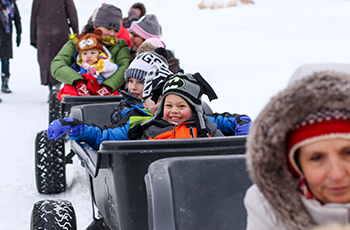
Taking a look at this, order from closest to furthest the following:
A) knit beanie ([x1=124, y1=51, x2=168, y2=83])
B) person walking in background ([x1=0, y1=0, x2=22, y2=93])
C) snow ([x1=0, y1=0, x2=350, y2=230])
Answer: knit beanie ([x1=124, y1=51, x2=168, y2=83]), snow ([x1=0, y1=0, x2=350, y2=230]), person walking in background ([x1=0, y1=0, x2=22, y2=93])

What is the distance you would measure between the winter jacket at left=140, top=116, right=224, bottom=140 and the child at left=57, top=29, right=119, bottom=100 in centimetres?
207

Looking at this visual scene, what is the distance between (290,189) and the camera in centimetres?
136

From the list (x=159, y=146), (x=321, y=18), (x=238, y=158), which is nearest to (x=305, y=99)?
(x=238, y=158)

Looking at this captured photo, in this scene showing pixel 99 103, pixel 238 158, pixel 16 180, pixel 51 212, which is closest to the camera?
pixel 238 158

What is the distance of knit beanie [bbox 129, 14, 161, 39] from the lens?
557 centimetres

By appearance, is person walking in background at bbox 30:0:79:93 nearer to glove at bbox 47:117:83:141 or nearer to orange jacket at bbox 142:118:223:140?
glove at bbox 47:117:83:141

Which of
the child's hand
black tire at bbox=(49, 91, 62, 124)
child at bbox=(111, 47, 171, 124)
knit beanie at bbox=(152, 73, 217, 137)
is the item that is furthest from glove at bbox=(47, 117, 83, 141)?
black tire at bbox=(49, 91, 62, 124)

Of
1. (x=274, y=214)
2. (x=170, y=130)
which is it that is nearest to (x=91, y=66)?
(x=170, y=130)

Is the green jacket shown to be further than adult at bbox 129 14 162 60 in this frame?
No

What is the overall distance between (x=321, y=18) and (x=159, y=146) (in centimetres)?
1824

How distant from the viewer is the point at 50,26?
25.5 feet

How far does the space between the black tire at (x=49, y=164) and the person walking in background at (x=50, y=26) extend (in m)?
3.95

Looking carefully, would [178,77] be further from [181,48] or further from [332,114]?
[181,48]

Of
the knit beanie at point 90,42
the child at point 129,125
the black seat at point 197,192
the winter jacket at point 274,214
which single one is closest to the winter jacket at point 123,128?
the child at point 129,125
